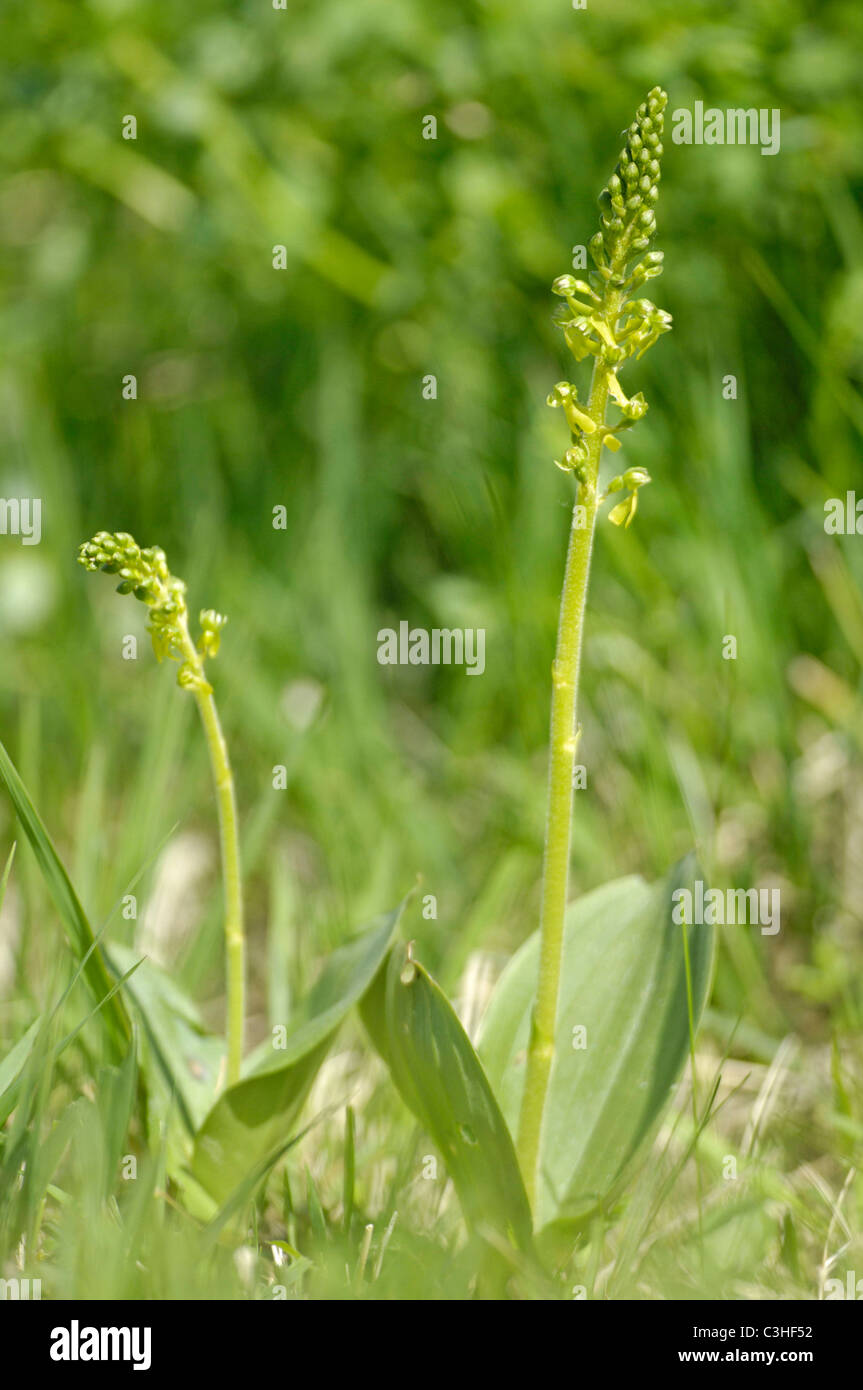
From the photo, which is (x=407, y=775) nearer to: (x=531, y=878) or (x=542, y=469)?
(x=531, y=878)

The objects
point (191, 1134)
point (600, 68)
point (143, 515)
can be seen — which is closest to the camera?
point (191, 1134)

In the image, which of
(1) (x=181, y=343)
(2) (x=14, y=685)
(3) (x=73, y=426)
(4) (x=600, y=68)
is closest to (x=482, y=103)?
(4) (x=600, y=68)

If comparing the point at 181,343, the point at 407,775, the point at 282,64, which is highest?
the point at 282,64

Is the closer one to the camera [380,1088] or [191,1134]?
[191,1134]
